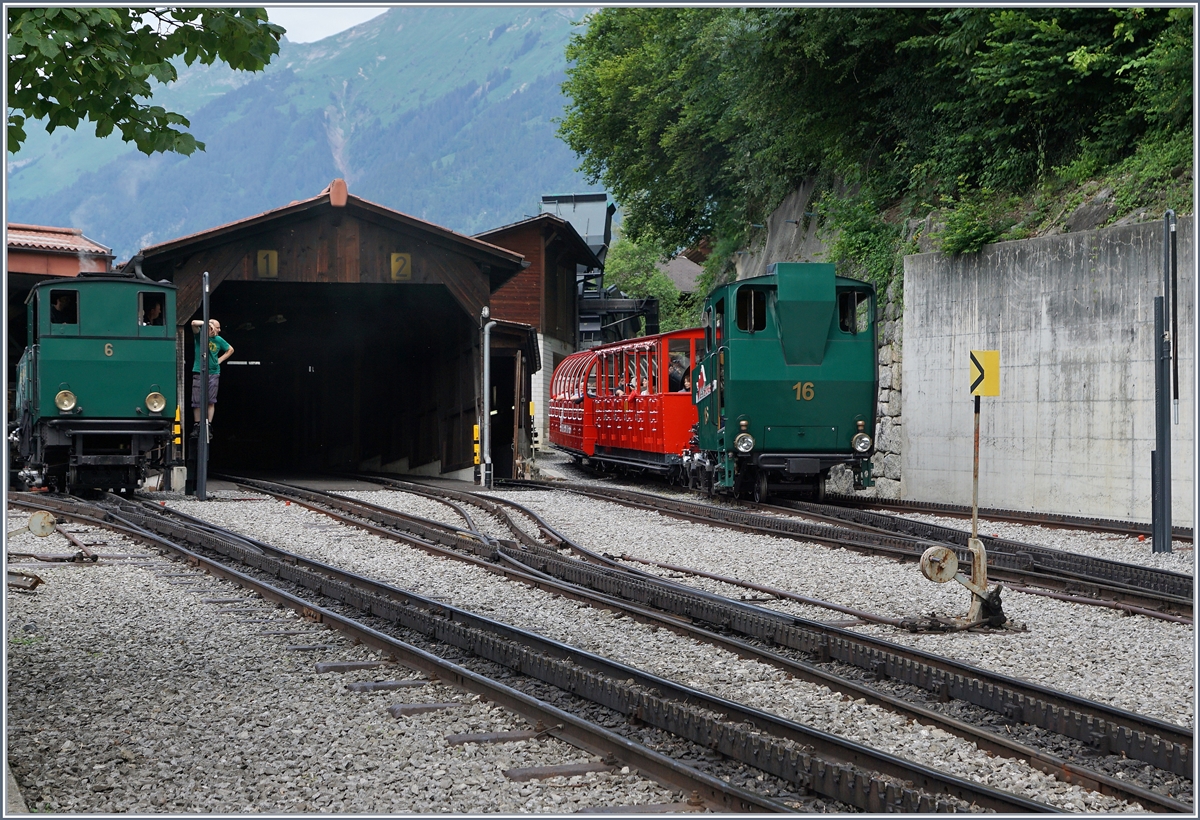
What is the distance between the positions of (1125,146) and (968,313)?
154 inches

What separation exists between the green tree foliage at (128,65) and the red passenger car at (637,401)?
46.2 ft

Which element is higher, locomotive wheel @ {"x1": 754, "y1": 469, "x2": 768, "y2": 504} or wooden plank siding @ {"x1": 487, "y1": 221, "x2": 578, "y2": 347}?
wooden plank siding @ {"x1": 487, "y1": 221, "x2": 578, "y2": 347}

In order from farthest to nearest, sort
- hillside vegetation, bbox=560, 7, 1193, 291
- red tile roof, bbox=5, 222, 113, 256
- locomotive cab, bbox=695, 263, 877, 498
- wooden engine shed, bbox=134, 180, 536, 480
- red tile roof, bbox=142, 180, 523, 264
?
red tile roof, bbox=5, 222, 113, 256 < wooden engine shed, bbox=134, 180, 536, 480 < red tile roof, bbox=142, 180, 523, 264 < hillside vegetation, bbox=560, 7, 1193, 291 < locomotive cab, bbox=695, 263, 877, 498

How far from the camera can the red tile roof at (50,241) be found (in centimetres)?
2286

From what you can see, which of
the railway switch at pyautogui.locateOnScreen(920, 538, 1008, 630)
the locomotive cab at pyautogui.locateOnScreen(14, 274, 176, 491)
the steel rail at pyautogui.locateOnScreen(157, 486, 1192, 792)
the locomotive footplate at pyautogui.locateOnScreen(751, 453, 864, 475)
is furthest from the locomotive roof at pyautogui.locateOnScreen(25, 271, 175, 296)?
the railway switch at pyautogui.locateOnScreen(920, 538, 1008, 630)

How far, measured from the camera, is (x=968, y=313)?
17766 millimetres

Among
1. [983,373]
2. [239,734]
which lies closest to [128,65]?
[239,734]

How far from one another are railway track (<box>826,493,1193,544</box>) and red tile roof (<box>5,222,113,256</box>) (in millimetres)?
16097

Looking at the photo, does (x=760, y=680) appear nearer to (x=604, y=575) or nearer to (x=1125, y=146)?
(x=604, y=575)

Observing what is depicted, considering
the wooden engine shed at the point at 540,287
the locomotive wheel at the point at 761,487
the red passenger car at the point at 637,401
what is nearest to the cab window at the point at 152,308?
the red passenger car at the point at 637,401

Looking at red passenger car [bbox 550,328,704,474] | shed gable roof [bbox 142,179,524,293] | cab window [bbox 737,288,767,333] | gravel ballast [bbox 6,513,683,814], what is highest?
shed gable roof [bbox 142,179,524,293]

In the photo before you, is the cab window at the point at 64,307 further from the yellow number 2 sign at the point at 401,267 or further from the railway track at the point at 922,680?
the railway track at the point at 922,680

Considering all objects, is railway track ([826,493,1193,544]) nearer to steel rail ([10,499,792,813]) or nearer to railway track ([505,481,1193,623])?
railway track ([505,481,1193,623])

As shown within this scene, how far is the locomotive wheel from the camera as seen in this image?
1708cm
